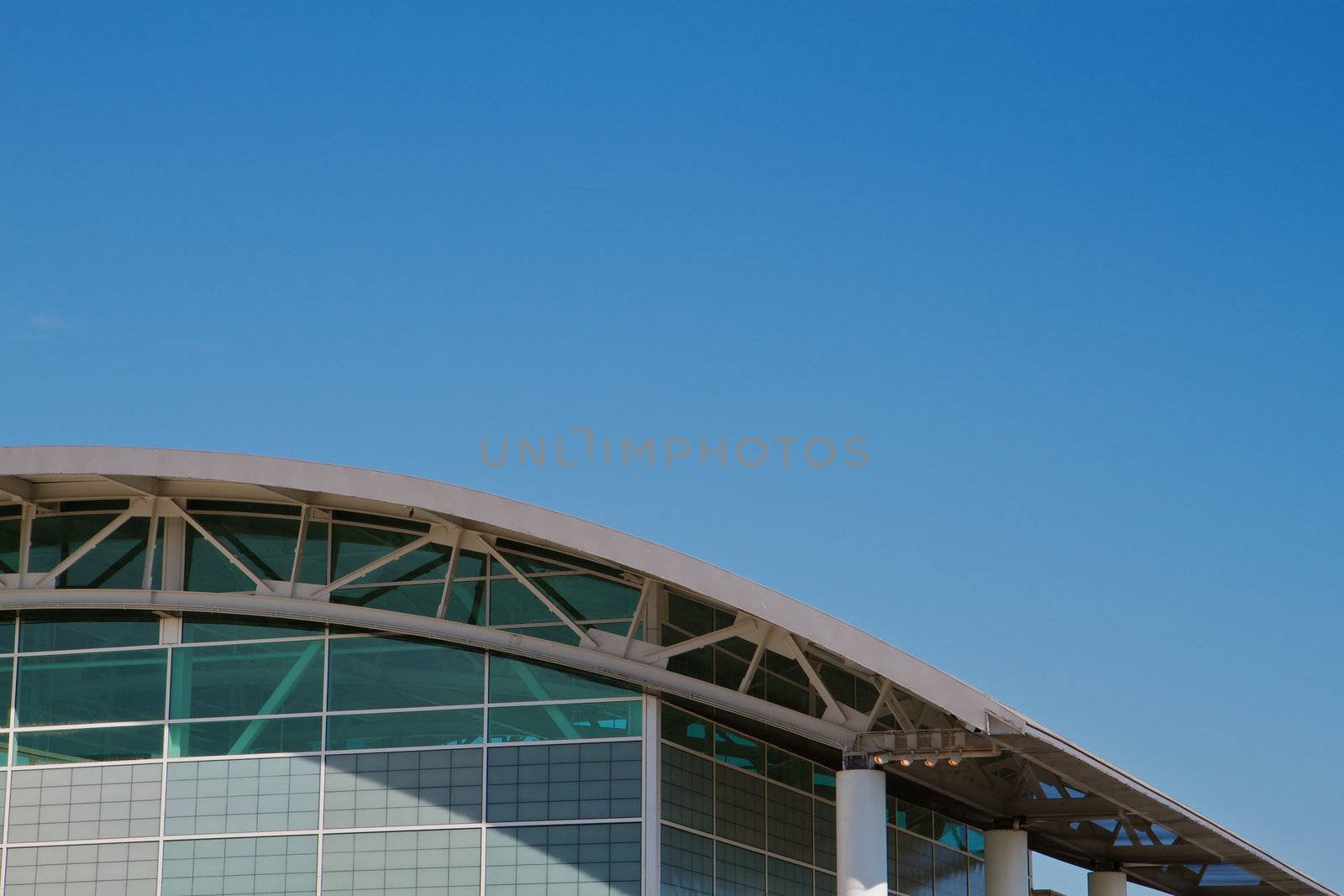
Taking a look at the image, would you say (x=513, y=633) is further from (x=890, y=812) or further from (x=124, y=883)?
(x=890, y=812)

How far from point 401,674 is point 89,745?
4.22 metres

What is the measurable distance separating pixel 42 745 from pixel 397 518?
553 cm

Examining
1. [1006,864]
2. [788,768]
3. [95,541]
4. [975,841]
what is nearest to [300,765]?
[95,541]

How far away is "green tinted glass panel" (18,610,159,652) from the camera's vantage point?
2383cm

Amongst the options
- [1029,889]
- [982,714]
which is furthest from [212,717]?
[1029,889]

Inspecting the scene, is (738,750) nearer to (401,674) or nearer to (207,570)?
(401,674)

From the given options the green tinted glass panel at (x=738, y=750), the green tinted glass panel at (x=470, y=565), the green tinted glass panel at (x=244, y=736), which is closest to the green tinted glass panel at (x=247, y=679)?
the green tinted glass panel at (x=244, y=736)

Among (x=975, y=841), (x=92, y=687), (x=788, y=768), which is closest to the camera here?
(x=92, y=687)

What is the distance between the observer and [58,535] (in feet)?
79.5

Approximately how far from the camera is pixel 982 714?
21.1 metres

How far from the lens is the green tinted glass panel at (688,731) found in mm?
22797

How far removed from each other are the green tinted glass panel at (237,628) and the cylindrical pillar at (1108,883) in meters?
17.7

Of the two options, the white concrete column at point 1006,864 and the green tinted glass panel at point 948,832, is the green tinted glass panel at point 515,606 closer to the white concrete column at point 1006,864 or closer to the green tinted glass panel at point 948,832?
the green tinted glass panel at point 948,832

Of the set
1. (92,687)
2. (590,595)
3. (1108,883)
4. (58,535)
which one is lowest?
(1108,883)
